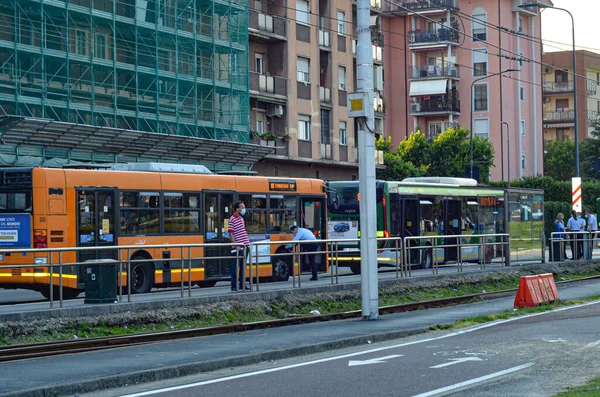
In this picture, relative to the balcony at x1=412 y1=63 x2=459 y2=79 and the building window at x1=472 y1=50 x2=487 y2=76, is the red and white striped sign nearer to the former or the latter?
the balcony at x1=412 y1=63 x2=459 y2=79

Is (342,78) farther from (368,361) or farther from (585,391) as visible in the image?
(585,391)

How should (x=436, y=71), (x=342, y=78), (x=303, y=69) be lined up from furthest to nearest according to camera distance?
(x=436, y=71), (x=342, y=78), (x=303, y=69)

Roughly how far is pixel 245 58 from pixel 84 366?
1507 inches

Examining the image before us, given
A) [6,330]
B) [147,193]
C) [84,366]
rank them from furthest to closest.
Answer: [147,193]
[6,330]
[84,366]

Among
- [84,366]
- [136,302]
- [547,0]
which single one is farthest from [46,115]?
[547,0]

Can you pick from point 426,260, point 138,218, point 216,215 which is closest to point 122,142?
point 216,215

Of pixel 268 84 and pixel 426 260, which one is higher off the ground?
pixel 268 84

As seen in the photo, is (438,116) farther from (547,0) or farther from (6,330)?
(6,330)

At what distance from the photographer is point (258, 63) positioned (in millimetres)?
53344

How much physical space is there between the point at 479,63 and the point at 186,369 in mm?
74118

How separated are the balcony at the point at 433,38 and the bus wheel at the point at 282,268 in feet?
202

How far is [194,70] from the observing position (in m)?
46.6

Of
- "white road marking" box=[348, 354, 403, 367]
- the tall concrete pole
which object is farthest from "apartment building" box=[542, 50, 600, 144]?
"white road marking" box=[348, 354, 403, 367]

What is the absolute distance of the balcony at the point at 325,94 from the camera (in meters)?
56.7
